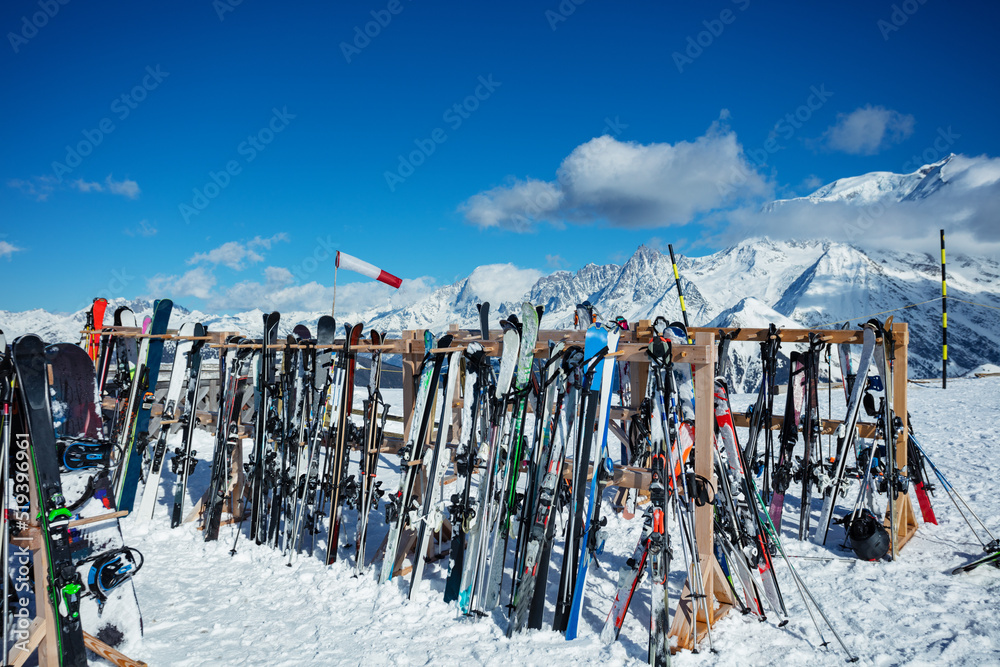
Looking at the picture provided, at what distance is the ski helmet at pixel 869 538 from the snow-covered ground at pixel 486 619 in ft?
0.34

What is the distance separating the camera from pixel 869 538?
4.54 m

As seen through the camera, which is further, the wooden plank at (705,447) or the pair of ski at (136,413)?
the pair of ski at (136,413)

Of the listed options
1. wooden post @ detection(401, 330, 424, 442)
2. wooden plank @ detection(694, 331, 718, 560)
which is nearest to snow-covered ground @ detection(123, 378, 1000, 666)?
wooden plank @ detection(694, 331, 718, 560)

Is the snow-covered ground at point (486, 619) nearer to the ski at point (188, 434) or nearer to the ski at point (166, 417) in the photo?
the ski at point (188, 434)

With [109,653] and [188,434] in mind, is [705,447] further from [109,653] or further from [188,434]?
[188,434]

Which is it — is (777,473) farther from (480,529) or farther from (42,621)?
(42,621)

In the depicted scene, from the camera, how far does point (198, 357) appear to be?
6.34 metres

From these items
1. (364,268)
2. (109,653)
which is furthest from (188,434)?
(364,268)

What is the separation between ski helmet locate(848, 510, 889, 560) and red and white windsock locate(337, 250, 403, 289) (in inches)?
254

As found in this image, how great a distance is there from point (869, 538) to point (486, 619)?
3274 mm

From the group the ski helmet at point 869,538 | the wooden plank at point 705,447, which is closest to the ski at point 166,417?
the wooden plank at point 705,447

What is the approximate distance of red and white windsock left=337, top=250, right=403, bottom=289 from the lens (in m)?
7.57

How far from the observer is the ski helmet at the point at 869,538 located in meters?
4.52

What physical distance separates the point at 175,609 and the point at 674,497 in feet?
12.1
